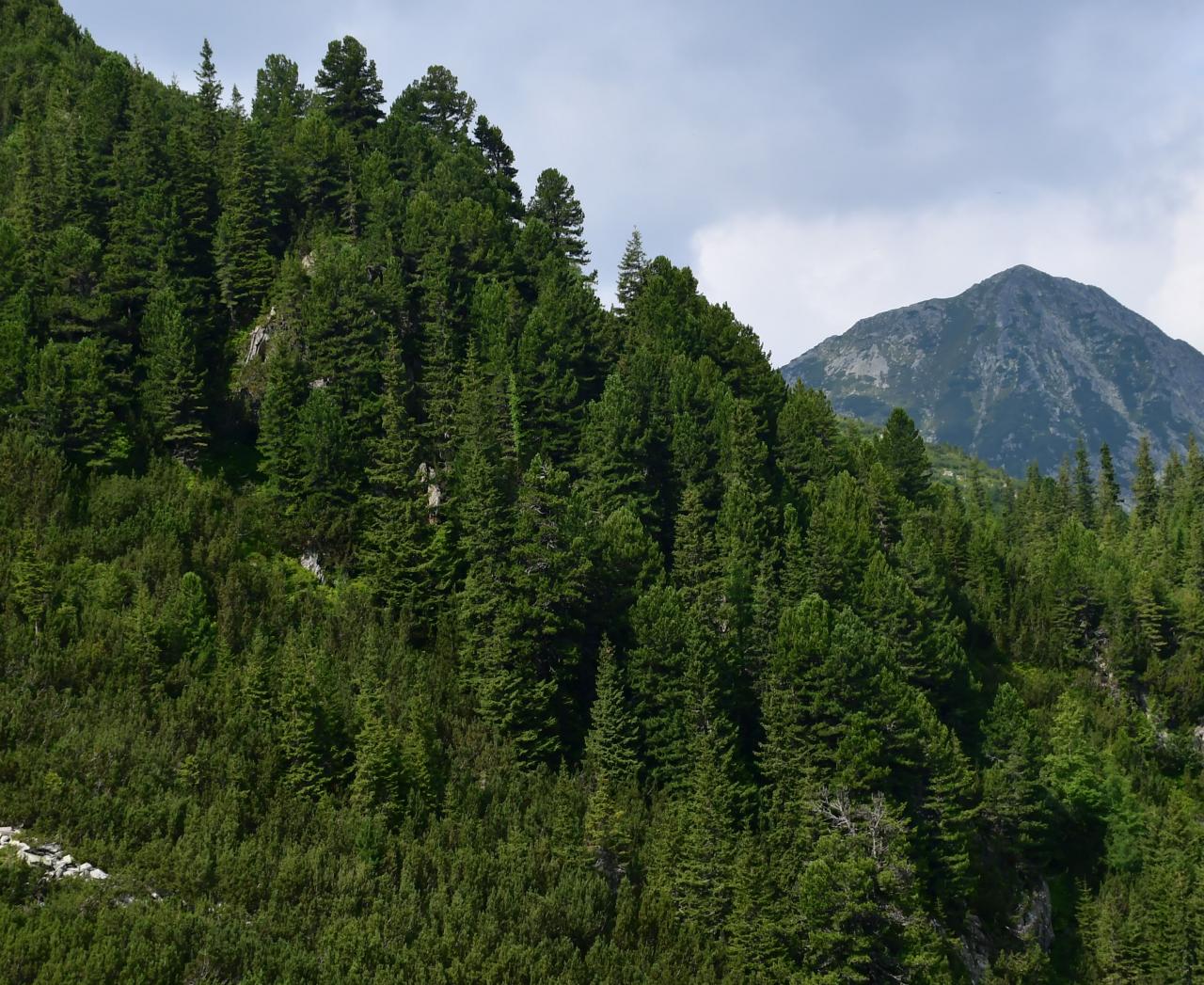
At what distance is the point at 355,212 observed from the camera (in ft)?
215

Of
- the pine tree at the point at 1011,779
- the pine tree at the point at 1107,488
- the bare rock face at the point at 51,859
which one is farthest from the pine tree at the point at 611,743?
the pine tree at the point at 1107,488

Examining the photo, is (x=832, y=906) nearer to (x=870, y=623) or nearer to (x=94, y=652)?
(x=870, y=623)

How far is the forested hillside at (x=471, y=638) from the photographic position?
2722 centimetres

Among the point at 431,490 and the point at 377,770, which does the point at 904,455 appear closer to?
the point at 431,490

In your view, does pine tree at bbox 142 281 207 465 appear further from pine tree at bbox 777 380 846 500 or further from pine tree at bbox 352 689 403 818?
pine tree at bbox 777 380 846 500

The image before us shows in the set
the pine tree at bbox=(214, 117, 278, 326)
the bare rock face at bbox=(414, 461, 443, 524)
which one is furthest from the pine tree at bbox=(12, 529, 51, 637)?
the pine tree at bbox=(214, 117, 278, 326)

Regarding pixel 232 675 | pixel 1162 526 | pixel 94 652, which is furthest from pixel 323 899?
pixel 1162 526

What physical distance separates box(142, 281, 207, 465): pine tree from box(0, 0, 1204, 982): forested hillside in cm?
28

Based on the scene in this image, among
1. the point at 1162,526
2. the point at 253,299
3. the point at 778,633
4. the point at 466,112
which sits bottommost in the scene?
the point at 778,633

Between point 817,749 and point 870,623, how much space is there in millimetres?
12001

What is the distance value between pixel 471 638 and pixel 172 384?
80.2 ft

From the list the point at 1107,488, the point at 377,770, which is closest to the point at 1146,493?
the point at 1107,488

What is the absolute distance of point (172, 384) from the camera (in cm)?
4750

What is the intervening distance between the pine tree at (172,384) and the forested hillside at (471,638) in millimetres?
283
